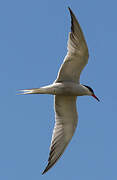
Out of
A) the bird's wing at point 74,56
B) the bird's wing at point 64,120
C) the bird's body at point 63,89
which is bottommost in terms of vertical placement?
the bird's wing at point 64,120

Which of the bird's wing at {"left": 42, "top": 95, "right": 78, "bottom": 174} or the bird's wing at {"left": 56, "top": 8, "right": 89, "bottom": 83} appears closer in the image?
the bird's wing at {"left": 56, "top": 8, "right": 89, "bottom": 83}

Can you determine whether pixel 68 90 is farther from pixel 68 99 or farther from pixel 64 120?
pixel 64 120

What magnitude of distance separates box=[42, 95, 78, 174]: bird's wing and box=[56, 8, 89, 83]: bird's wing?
0.69 metres

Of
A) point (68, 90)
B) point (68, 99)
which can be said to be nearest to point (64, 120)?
point (68, 99)

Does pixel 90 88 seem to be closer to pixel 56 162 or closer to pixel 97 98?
pixel 97 98

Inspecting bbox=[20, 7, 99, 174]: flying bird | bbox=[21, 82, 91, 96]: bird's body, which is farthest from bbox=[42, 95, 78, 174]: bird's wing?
bbox=[21, 82, 91, 96]: bird's body

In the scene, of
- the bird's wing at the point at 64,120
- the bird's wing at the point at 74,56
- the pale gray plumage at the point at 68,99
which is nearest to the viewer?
the bird's wing at the point at 74,56

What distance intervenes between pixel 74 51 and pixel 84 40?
0.37m

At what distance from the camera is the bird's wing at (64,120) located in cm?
1073

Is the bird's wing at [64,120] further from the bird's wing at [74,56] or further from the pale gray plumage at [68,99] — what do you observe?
the bird's wing at [74,56]

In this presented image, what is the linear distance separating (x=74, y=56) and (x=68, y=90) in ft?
2.74

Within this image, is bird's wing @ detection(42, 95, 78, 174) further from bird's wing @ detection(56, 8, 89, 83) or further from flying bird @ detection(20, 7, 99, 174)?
bird's wing @ detection(56, 8, 89, 83)

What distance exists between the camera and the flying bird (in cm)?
984

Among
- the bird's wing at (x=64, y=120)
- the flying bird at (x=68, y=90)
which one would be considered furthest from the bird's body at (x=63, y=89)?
the bird's wing at (x=64, y=120)
